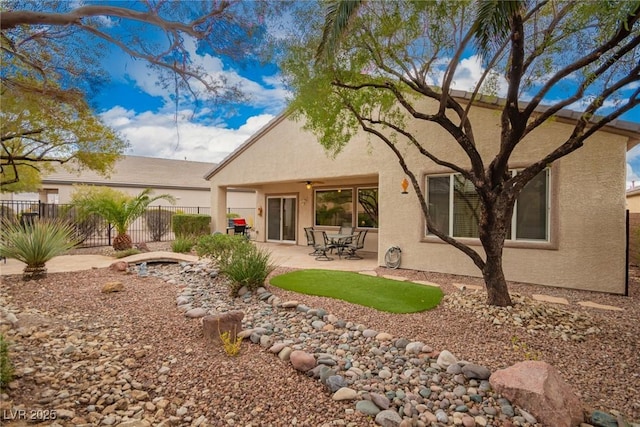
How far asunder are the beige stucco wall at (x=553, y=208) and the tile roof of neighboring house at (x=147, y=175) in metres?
18.0

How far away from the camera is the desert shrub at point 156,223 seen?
17.0 m

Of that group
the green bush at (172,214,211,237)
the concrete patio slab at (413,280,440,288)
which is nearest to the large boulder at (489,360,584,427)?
the concrete patio slab at (413,280,440,288)

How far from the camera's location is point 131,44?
4.56 meters

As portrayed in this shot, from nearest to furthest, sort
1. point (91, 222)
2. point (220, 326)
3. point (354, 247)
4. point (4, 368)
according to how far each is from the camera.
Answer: point (4, 368)
point (220, 326)
point (354, 247)
point (91, 222)

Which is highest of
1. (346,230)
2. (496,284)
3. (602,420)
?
(346,230)

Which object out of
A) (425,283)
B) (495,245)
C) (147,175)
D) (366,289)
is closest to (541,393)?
(495,245)

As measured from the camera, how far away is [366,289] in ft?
21.6

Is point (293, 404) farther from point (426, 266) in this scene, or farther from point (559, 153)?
point (426, 266)

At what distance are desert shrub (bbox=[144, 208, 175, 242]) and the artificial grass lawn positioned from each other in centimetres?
1212

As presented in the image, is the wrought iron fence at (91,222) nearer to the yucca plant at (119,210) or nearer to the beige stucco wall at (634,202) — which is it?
the yucca plant at (119,210)

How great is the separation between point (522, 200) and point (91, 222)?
56.3 ft

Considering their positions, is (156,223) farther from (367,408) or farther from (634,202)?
(634,202)

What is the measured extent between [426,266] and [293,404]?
22.7 ft

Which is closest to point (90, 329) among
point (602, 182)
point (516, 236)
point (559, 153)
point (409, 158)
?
point (559, 153)
